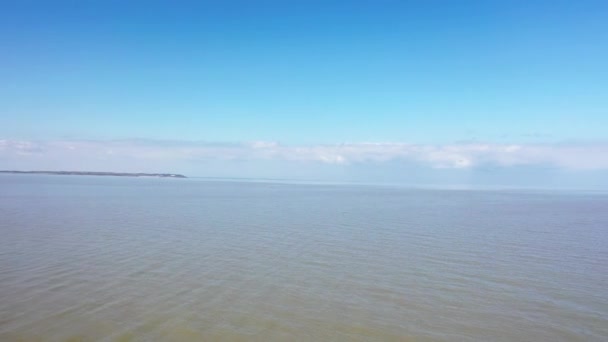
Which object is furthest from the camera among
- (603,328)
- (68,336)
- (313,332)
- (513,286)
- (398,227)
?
(398,227)

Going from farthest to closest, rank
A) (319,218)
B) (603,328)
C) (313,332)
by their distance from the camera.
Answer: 1. (319,218)
2. (603,328)
3. (313,332)

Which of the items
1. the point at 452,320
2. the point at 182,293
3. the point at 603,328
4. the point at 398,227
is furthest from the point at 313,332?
the point at 398,227

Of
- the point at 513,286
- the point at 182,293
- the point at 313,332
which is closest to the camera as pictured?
the point at 313,332

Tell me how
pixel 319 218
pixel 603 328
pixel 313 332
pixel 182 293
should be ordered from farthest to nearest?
pixel 319 218 → pixel 182 293 → pixel 603 328 → pixel 313 332

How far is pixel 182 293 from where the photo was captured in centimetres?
1169

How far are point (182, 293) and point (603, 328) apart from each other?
11.4 meters

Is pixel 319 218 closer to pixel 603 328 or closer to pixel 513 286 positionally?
pixel 513 286

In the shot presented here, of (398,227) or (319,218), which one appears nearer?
(398,227)

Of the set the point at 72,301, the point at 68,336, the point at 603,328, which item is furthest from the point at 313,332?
the point at 603,328

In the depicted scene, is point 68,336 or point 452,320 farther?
point 452,320

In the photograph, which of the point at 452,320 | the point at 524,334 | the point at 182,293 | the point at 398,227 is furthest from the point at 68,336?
the point at 398,227

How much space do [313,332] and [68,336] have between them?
5468 mm

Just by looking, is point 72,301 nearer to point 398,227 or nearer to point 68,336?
point 68,336

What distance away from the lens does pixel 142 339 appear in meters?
8.59
